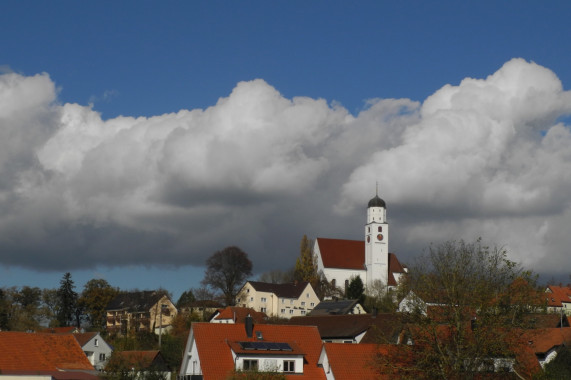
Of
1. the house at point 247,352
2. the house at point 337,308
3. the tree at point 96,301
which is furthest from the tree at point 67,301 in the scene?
the house at point 247,352

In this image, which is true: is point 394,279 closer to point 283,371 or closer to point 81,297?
point 81,297

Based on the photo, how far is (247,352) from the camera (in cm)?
5050

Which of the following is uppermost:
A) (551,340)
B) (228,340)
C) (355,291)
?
(355,291)

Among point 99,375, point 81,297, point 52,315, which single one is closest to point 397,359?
point 99,375

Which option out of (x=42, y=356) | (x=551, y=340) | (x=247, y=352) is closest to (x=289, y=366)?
(x=247, y=352)

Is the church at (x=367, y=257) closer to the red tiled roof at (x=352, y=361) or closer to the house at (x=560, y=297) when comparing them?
the house at (x=560, y=297)

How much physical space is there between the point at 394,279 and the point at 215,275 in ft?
125

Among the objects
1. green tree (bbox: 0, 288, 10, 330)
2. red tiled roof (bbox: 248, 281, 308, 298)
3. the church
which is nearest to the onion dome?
the church

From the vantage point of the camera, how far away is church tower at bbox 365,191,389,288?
146500mm

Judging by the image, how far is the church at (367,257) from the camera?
144250 millimetres

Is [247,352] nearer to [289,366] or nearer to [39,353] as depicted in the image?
[289,366]

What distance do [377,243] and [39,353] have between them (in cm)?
9770

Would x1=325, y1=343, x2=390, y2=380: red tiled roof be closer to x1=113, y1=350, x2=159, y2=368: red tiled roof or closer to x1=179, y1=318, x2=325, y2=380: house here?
x1=179, y1=318, x2=325, y2=380: house

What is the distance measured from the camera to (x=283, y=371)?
51.5m
